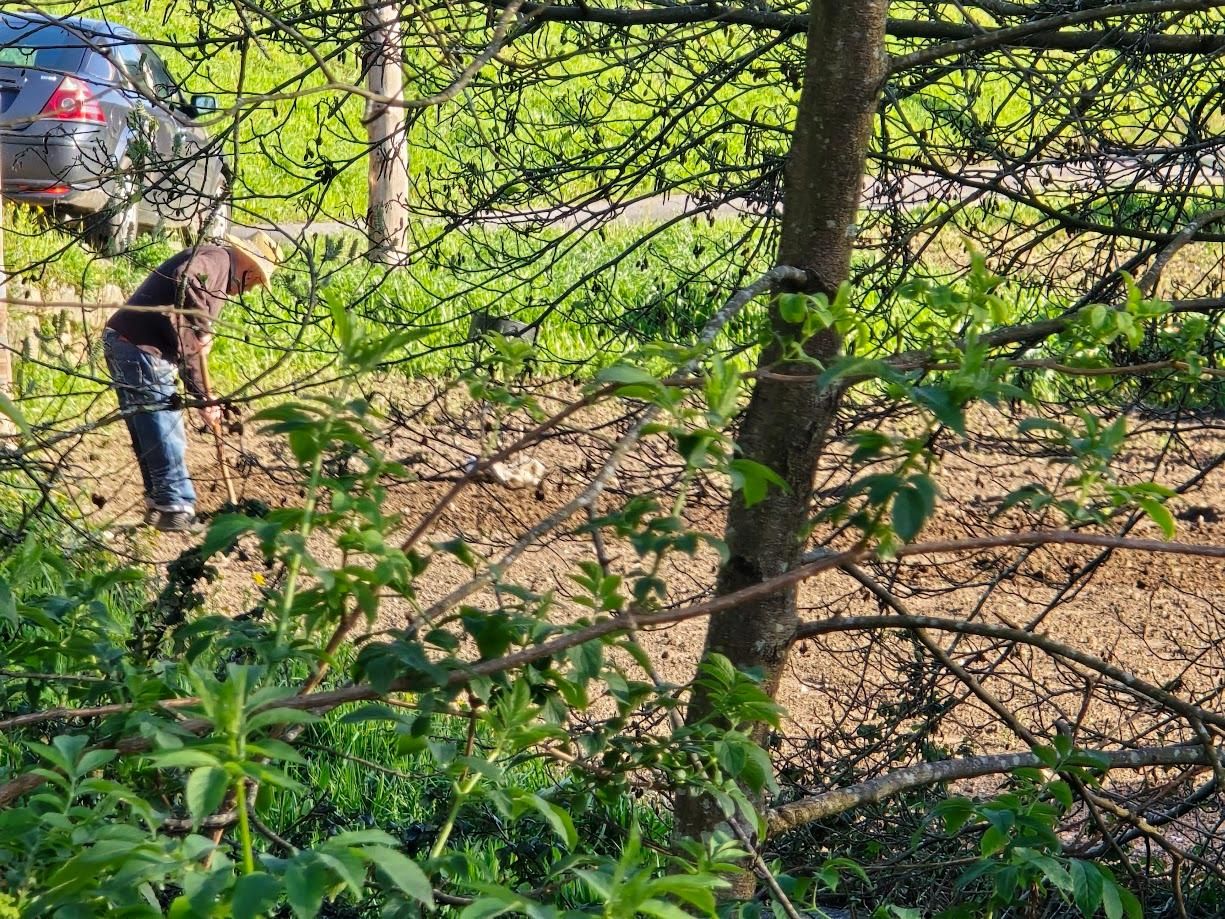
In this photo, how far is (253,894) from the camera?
104cm

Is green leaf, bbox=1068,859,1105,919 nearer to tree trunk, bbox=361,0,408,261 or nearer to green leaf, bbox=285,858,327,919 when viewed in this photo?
green leaf, bbox=285,858,327,919

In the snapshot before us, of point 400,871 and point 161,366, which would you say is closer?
point 400,871

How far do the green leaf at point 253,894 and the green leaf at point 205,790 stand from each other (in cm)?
6

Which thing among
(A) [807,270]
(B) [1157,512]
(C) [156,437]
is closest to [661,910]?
(B) [1157,512]

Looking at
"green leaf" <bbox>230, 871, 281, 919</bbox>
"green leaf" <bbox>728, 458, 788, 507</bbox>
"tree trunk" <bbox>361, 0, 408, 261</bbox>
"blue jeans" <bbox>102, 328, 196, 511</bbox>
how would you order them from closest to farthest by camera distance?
"green leaf" <bbox>230, 871, 281, 919</bbox> → "green leaf" <bbox>728, 458, 788, 507</bbox> → "tree trunk" <bbox>361, 0, 408, 261</bbox> → "blue jeans" <bbox>102, 328, 196, 511</bbox>

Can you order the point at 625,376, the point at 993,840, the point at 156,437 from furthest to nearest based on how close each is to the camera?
the point at 156,437
the point at 993,840
the point at 625,376

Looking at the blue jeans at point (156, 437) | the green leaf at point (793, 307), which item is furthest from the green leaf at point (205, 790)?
the blue jeans at point (156, 437)

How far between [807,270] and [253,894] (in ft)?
4.94

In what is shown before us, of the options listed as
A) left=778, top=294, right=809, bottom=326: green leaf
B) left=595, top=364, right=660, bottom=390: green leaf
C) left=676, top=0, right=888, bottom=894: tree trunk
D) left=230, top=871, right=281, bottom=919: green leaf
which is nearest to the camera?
left=230, top=871, right=281, bottom=919: green leaf

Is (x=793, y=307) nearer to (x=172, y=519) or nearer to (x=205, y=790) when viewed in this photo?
(x=205, y=790)

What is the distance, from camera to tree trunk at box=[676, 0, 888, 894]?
221 cm

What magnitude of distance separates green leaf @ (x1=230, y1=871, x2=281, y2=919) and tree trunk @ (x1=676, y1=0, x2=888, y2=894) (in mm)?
1234

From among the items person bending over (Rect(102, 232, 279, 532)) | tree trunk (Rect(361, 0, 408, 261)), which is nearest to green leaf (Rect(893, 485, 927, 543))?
tree trunk (Rect(361, 0, 408, 261))

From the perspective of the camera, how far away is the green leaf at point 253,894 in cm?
103
